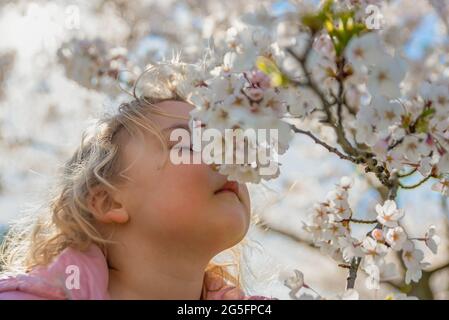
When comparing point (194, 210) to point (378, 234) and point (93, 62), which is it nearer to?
point (378, 234)

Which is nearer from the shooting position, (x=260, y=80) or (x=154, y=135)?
(x=260, y=80)

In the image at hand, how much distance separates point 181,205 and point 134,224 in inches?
7.3

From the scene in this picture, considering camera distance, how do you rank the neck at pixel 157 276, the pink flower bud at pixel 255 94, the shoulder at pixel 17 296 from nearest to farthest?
the pink flower bud at pixel 255 94, the shoulder at pixel 17 296, the neck at pixel 157 276

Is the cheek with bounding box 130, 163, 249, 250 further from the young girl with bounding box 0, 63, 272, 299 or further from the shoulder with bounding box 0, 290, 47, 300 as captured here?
the shoulder with bounding box 0, 290, 47, 300

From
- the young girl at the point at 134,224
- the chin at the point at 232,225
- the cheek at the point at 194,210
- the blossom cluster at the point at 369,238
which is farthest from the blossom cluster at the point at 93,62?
the blossom cluster at the point at 369,238

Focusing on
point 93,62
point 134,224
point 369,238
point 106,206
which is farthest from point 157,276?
point 93,62

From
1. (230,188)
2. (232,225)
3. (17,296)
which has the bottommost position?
(17,296)

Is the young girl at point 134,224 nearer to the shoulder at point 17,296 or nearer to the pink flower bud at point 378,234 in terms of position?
the shoulder at point 17,296

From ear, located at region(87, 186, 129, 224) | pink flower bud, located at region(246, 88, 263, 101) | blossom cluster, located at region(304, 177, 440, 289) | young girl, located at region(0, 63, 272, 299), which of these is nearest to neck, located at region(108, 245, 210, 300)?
young girl, located at region(0, 63, 272, 299)

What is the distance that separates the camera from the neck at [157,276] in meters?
1.67

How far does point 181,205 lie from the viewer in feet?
5.34

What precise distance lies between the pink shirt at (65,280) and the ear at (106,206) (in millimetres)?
104

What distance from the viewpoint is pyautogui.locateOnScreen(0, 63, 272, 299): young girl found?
1612mm

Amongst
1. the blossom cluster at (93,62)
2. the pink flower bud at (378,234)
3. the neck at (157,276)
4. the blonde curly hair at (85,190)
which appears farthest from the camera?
the blossom cluster at (93,62)
